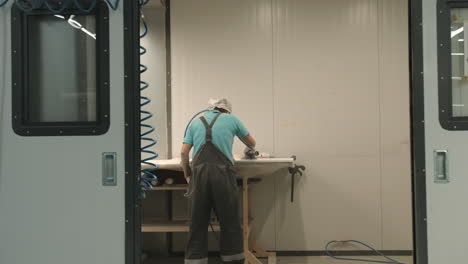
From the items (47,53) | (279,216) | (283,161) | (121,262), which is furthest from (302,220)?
(47,53)

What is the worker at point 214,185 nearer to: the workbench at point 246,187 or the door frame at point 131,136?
the workbench at point 246,187

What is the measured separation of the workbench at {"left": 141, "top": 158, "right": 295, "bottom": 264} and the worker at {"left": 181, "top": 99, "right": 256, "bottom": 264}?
24 cm

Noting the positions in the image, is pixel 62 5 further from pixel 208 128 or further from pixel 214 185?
pixel 214 185

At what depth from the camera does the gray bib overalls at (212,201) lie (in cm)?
310

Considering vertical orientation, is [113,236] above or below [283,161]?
below

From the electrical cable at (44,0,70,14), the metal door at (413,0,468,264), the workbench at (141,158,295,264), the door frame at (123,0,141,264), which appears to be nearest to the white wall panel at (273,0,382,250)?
the workbench at (141,158,295,264)

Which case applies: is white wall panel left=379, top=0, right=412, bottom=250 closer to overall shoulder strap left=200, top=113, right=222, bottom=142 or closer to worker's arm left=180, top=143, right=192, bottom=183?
overall shoulder strap left=200, top=113, right=222, bottom=142

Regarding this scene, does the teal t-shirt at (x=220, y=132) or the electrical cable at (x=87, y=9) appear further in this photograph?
the teal t-shirt at (x=220, y=132)

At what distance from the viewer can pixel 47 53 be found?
187 centimetres

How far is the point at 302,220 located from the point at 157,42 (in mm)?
2401

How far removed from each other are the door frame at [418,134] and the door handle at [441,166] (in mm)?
53

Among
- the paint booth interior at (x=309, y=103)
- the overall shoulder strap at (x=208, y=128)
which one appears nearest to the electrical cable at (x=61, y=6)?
the overall shoulder strap at (x=208, y=128)

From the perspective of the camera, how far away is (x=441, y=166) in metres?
1.77

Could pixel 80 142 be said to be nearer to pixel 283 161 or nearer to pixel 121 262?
pixel 121 262
